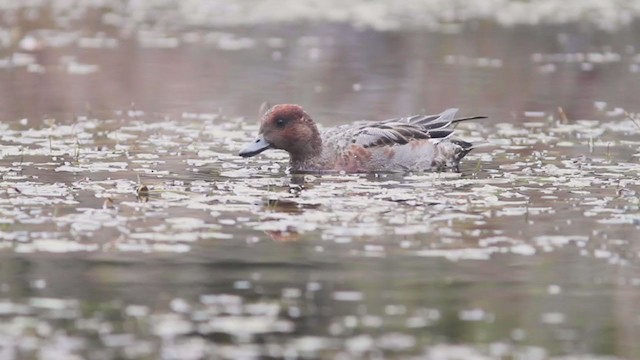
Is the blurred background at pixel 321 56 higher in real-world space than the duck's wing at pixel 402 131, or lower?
higher

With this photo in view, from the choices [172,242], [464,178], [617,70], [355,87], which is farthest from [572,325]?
[617,70]

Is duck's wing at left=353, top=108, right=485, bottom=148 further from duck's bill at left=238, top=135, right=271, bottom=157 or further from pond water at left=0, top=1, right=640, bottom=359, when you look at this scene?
duck's bill at left=238, top=135, right=271, bottom=157

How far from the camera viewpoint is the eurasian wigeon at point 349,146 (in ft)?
40.4

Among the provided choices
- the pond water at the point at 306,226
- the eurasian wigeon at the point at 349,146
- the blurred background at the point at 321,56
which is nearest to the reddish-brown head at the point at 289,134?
the eurasian wigeon at the point at 349,146

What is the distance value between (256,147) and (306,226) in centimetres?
284

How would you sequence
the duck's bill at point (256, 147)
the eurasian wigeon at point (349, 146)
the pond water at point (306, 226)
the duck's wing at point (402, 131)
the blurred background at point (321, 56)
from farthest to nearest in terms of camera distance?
the blurred background at point (321, 56) < the duck's wing at point (402, 131) < the eurasian wigeon at point (349, 146) < the duck's bill at point (256, 147) < the pond water at point (306, 226)

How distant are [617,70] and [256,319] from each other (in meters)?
14.0

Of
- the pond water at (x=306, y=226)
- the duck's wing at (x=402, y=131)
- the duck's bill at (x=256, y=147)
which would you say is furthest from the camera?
the duck's wing at (x=402, y=131)

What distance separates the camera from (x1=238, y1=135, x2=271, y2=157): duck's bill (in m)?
12.1

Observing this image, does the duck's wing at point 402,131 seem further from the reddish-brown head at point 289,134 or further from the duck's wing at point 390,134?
the reddish-brown head at point 289,134

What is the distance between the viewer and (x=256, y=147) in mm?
12219

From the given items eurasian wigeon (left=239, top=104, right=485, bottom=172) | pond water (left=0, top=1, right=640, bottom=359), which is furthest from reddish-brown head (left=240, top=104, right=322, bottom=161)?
pond water (left=0, top=1, right=640, bottom=359)

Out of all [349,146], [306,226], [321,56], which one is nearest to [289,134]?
[349,146]

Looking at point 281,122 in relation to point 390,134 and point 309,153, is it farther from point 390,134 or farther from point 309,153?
point 390,134
